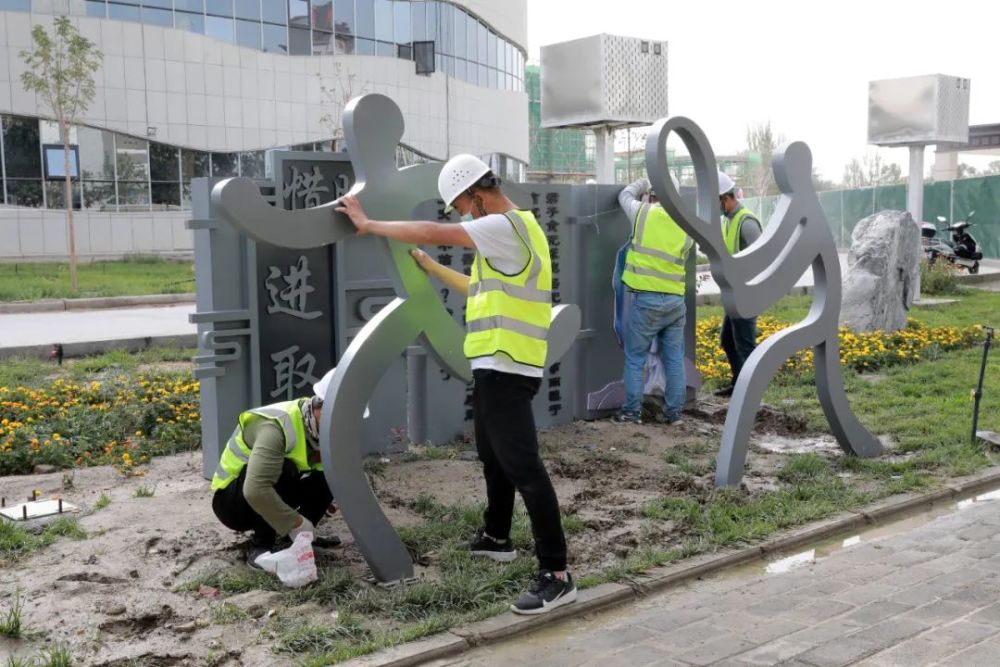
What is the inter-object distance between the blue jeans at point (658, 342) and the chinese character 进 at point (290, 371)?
2.71m

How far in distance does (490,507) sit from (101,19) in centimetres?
2731

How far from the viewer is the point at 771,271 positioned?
21.8ft

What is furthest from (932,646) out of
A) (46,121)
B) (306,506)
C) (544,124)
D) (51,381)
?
(46,121)

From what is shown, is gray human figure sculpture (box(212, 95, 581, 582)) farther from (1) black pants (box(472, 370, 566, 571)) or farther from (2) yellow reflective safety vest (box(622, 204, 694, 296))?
(2) yellow reflective safety vest (box(622, 204, 694, 296))

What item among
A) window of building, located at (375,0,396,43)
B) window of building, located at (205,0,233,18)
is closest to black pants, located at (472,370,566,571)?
window of building, located at (205,0,233,18)

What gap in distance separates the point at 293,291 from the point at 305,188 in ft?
2.19

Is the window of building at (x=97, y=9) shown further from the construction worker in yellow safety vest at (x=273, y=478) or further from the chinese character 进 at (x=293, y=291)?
the construction worker in yellow safety vest at (x=273, y=478)

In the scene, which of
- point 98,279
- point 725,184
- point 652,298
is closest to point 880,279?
point 725,184

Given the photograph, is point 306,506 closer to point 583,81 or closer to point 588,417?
point 588,417

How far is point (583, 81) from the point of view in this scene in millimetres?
11398

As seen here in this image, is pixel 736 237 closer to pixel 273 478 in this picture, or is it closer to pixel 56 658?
pixel 273 478

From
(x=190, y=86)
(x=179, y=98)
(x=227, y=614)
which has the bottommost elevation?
(x=227, y=614)

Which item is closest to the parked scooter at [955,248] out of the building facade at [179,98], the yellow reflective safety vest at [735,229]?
the building facade at [179,98]

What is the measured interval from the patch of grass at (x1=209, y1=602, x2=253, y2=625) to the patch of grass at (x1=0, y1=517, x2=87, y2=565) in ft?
4.39
